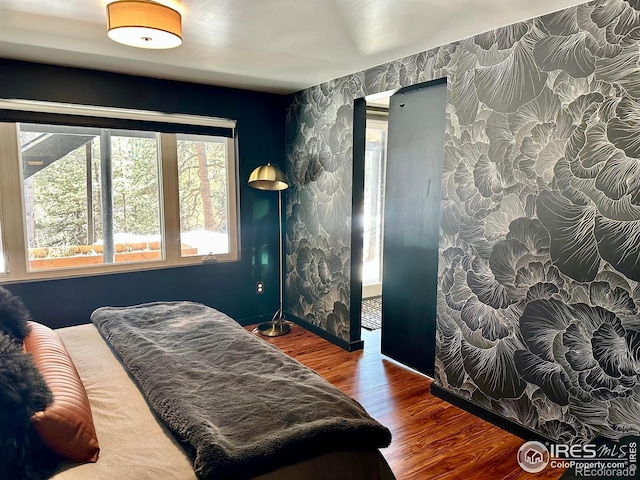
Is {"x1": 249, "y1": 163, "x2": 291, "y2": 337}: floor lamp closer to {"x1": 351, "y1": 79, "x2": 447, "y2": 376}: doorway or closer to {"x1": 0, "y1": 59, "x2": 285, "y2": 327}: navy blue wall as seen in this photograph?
{"x1": 0, "y1": 59, "x2": 285, "y2": 327}: navy blue wall

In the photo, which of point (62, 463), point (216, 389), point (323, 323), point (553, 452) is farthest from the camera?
point (323, 323)

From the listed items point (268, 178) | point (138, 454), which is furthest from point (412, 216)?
point (138, 454)

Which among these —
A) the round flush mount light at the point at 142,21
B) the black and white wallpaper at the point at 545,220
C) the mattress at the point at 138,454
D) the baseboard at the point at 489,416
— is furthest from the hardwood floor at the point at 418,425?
the round flush mount light at the point at 142,21

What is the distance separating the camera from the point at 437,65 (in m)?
2.88

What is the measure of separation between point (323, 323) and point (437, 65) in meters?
2.49

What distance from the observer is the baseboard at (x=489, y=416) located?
2.46 metres

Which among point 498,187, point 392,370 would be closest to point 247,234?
point 392,370

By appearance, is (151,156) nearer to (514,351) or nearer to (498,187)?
(498,187)

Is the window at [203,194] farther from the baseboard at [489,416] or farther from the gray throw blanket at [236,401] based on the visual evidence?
the baseboard at [489,416]

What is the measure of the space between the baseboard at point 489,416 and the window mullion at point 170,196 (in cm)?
259

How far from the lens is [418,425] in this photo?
267 centimetres

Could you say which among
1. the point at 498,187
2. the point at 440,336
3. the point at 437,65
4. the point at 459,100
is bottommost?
the point at 440,336

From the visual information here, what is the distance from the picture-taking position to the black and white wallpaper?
79.8 inches

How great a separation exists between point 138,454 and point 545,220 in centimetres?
218
